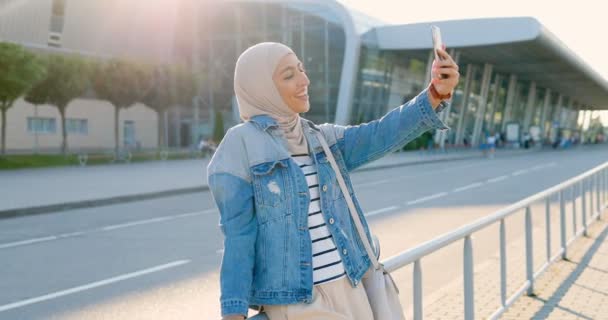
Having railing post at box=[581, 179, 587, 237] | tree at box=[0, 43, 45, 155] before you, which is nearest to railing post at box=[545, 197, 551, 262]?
railing post at box=[581, 179, 587, 237]

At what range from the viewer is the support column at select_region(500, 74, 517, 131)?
6256 centimetres

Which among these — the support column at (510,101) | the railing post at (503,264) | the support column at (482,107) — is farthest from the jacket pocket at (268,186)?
the support column at (510,101)

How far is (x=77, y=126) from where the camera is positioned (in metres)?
49.0

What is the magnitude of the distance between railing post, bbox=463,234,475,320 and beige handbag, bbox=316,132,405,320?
6.79 feet

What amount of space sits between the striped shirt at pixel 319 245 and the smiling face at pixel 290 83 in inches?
7.2

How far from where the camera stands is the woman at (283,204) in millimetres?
2189

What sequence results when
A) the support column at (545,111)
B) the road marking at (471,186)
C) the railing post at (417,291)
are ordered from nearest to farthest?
the railing post at (417,291), the road marking at (471,186), the support column at (545,111)

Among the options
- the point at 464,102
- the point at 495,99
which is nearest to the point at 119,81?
the point at 464,102

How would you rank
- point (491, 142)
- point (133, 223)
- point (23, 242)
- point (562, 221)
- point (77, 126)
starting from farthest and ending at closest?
point (77, 126) → point (491, 142) → point (133, 223) → point (23, 242) → point (562, 221)

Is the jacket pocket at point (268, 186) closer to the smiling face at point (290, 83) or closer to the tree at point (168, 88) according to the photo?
the smiling face at point (290, 83)

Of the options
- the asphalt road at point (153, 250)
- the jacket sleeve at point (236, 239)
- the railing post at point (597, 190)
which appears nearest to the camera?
the jacket sleeve at point (236, 239)

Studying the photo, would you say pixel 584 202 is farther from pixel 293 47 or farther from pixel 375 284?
pixel 293 47

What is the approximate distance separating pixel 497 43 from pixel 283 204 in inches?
1591

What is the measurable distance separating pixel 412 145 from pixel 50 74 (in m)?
24.8
